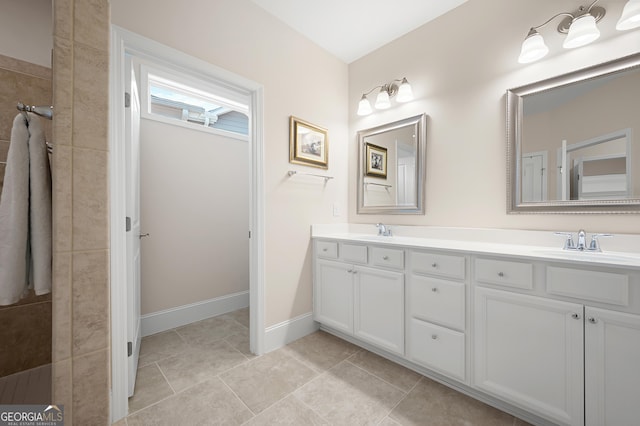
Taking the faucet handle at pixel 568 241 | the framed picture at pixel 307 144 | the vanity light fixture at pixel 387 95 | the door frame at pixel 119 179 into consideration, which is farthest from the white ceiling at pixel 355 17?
the faucet handle at pixel 568 241

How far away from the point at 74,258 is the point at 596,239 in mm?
2346

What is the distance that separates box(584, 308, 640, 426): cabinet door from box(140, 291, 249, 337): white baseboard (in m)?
2.81

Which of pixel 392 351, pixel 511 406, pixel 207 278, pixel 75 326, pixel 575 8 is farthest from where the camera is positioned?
pixel 207 278

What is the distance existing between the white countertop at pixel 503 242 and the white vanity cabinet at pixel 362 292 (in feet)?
0.36

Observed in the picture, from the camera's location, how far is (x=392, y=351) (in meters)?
1.77

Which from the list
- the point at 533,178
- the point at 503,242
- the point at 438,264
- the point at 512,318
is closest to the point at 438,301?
the point at 438,264

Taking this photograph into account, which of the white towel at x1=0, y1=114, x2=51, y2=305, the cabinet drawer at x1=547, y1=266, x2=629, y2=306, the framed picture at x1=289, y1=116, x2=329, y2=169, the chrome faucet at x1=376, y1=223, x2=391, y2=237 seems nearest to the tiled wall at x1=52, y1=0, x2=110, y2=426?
the white towel at x1=0, y1=114, x2=51, y2=305

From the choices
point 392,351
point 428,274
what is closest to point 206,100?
point 428,274

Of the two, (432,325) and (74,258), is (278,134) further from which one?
(432,325)

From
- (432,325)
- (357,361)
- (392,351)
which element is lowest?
(357,361)

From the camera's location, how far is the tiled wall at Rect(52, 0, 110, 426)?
694 mm

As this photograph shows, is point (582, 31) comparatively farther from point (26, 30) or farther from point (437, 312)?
point (26, 30)

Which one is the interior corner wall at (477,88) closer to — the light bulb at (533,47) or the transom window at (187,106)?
the light bulb at (533,47)

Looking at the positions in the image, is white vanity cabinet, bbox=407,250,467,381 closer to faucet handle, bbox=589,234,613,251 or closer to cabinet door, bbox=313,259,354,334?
cabinet door, bbox=313,259,354,334
